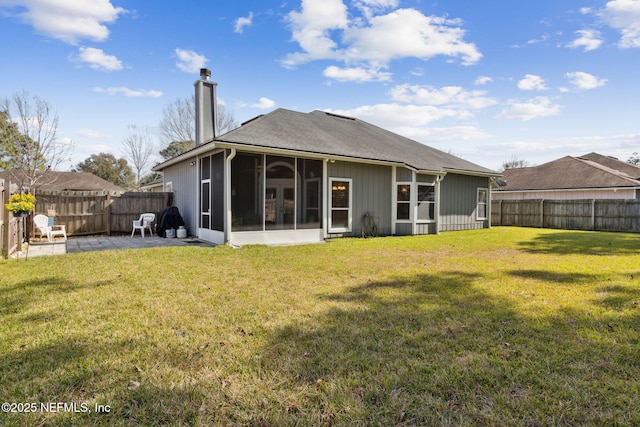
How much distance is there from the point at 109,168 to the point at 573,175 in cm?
4314

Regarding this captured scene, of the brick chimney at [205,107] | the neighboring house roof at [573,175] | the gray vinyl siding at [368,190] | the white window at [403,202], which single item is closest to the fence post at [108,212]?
the brick chimney at [205,107]

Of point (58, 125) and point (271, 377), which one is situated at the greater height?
point (58, 125)

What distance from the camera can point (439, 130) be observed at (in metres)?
36.7

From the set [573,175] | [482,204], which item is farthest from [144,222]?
[573,175]

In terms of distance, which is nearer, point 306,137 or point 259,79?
Result: point 306,137

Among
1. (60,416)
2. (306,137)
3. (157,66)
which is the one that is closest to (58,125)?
(157,66)

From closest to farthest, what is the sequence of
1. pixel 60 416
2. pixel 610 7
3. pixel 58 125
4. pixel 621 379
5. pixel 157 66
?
pixel 60 416 → pixel 621 379 → pixel 610 7 → pixel 157 66 → pixel 58 125

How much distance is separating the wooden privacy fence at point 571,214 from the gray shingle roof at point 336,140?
13.3ft

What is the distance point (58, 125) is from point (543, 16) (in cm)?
2236

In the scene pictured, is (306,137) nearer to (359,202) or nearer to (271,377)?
(359,202)

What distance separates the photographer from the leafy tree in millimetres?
38062

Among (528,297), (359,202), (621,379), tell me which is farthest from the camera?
(359,202)

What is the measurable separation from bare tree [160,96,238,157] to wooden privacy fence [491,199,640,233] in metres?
21.3

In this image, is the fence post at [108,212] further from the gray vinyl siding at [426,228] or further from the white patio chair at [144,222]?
the gray vinyl siding at [426,228]
